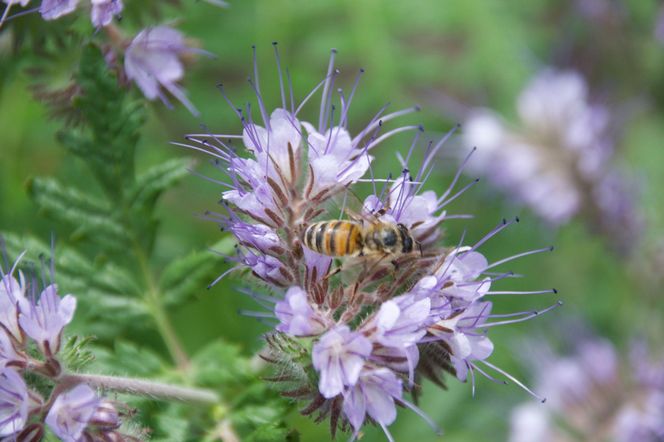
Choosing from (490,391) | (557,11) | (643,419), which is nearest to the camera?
(643,419)

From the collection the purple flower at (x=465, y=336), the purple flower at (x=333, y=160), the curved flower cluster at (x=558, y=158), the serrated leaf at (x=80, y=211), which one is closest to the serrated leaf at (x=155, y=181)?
the serrated leaf at (x=80, y=211)

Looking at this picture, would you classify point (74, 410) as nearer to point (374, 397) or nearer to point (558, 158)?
point (374, 397)

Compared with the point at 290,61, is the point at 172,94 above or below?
above

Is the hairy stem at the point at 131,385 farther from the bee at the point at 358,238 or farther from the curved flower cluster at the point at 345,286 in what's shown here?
the bee at the point at 358,238

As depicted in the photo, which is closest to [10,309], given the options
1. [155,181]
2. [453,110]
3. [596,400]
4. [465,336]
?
[155,181]

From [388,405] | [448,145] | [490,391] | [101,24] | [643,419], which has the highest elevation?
[101,24]

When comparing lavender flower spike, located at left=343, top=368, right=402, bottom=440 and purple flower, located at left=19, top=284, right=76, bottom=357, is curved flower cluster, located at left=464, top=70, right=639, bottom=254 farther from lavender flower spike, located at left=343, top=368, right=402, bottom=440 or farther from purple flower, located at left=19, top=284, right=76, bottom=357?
purple flower, located at left=19, top=284, right=76, bottom=357

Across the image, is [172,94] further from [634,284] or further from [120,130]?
[634,284]

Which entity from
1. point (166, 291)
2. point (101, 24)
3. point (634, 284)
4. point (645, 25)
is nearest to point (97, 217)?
point (166, 291)
